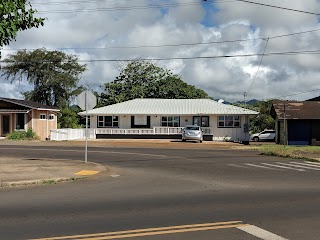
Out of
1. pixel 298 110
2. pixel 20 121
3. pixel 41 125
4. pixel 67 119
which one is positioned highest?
pixel 298 110

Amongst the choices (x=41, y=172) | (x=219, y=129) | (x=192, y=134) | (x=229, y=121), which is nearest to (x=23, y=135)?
(x=192, y=134)

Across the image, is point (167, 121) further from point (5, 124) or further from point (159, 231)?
point (159, 231)

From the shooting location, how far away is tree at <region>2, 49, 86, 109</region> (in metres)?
63.2

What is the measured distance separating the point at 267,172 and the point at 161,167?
4567mm

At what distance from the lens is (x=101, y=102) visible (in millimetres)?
63719

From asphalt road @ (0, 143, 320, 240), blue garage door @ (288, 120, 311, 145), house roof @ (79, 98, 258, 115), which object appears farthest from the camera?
house roof @ (79, 98, 258, 115)

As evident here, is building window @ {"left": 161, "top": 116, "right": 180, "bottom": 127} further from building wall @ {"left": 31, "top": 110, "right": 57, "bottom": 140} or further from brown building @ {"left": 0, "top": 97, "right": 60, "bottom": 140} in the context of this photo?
brown building @ {"left": 0, "top": 97, "right": 60, "bottom": 140}

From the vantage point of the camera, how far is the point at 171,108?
4644 centimetres

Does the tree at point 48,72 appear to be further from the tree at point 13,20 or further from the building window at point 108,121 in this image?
the tree at point 13,20

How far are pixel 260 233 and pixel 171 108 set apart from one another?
3959cm

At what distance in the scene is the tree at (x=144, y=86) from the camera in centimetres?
6325

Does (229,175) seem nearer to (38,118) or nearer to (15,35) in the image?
(15,35)

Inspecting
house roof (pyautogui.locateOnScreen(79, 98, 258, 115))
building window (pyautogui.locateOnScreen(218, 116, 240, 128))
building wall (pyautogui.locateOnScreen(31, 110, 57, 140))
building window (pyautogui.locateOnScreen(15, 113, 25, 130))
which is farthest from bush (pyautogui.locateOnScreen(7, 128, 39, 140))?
building window (pyautogui.locateOnScreen(218, 116, 240, 128))

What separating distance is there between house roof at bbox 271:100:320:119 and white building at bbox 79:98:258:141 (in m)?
3.00
